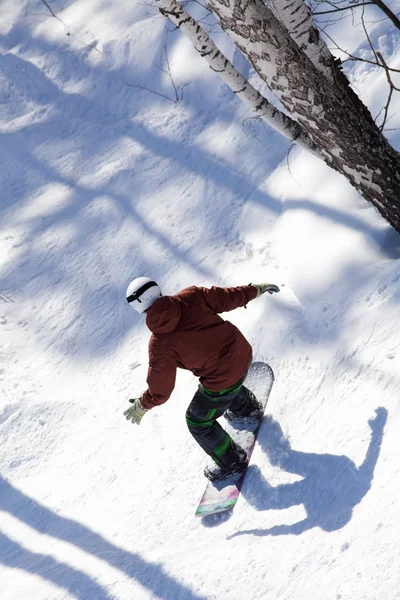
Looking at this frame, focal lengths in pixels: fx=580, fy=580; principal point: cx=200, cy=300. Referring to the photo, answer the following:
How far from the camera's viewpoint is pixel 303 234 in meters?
5.59

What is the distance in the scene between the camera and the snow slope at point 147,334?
3.72 metres

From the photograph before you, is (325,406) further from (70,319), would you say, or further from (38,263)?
(38,263)

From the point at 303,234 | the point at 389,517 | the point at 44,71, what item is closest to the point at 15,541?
the point at 389,517

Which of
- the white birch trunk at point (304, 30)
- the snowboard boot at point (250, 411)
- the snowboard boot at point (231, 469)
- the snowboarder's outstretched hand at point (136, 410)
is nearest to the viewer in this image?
the white birch trunk at point (304, 30)

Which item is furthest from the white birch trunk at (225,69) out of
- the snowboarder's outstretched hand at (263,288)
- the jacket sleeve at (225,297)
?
the jacket sleeve at (225,297)

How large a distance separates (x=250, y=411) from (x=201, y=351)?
3.46ft

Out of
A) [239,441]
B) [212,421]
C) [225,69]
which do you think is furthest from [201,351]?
[225,69]

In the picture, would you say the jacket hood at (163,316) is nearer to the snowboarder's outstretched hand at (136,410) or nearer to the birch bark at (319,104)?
the snowboarder's outstretched hand at (136,410)

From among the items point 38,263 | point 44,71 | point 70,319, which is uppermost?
point 44,71

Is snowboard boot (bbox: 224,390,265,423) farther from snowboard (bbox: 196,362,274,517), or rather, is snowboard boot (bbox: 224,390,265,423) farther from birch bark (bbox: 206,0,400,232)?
birch bark (bbox: 206,0,400,232)

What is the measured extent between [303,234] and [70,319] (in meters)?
3.32

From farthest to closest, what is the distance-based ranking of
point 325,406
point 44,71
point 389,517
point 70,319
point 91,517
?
point 44,71 < point 70,319 < point 91,517 < point 325,406 < point 389,517

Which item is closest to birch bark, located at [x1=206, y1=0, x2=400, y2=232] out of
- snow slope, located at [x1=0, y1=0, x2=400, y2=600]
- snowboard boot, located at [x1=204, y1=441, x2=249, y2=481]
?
snow slope, located at [x1=0, y1=0, x2=400, y2=600]

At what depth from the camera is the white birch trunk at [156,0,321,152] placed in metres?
4.62
